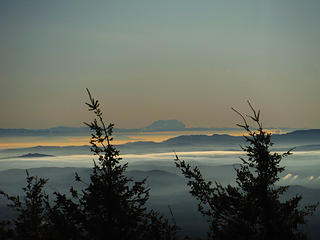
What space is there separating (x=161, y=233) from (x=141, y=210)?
1442 millimetres

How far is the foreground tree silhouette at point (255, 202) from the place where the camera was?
12258 millimetres

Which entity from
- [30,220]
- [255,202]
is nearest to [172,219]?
[255,202]

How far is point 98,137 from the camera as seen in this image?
14.8 m

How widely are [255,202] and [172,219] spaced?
3.48 meters

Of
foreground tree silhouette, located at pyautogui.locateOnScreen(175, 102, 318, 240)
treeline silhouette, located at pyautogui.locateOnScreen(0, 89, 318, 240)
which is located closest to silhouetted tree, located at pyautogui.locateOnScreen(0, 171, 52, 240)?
treeline silhouette, located at pyautogui.locateOnScreen(0, 89, 318, 240)

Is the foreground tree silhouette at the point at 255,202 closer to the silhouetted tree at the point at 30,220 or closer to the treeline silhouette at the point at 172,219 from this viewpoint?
the treeline silhouette at the point at 172,219

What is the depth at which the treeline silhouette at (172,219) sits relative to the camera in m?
12.5

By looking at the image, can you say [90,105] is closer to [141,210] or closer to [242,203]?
[141,210]

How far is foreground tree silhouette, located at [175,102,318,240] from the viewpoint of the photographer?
40.2 feet

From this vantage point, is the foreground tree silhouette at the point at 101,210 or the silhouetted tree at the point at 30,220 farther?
the foreground tree silhouette at the point at 101,210

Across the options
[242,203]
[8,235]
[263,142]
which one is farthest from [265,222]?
[8,235]

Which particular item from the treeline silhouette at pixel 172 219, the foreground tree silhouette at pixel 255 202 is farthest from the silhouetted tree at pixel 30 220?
the foreground tree silhouette at pixel 255 202

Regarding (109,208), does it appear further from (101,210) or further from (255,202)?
(255,202)

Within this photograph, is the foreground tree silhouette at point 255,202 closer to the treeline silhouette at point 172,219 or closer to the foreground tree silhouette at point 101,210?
the treeline silhouette at point 172,219
